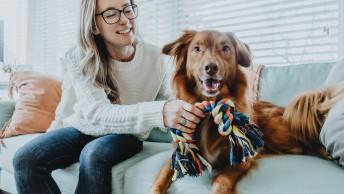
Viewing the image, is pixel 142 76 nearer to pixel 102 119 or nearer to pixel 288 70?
pixel 102 119

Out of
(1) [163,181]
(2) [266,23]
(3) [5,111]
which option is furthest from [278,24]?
(3) [5,111]

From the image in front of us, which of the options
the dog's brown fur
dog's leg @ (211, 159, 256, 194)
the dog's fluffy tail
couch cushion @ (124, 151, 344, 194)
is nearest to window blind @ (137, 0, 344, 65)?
the dog's brown fur

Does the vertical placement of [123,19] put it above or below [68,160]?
above

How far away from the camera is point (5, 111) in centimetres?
195

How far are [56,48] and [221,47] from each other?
2.94 meters

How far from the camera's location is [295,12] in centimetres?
179

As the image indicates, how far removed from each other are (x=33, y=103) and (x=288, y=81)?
1765 mm

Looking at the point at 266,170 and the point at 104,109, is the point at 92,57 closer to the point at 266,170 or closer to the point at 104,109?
the point at 104,109

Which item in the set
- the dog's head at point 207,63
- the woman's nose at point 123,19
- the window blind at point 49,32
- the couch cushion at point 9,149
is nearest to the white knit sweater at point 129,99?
the dog's head at point 207,63

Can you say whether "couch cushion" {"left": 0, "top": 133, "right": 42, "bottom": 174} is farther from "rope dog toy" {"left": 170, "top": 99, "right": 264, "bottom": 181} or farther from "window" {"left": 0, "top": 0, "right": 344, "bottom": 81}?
"rope dog toy" {"left": 170, "top": 99, "right": 264, "bottom": 181}

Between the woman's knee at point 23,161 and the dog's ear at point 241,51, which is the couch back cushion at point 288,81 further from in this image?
the woman's knee at point 23,161

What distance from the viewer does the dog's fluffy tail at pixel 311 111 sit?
104 cm

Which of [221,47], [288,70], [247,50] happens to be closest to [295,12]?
[288,70]

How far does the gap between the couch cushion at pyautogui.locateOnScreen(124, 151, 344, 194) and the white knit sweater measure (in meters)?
0.18
